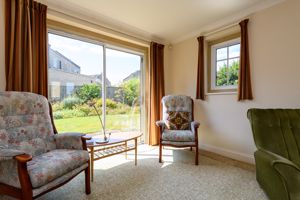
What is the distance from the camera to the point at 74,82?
287 cm

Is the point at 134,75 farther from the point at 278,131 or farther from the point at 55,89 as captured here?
the point at 278,131

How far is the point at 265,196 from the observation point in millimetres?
1783

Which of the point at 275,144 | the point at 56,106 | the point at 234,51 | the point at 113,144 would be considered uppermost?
the point at 234,51

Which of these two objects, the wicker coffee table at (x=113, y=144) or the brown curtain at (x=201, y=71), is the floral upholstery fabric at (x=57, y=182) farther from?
the brown curtain at (x=201, y=71)

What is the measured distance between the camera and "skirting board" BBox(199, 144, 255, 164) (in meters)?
2.71

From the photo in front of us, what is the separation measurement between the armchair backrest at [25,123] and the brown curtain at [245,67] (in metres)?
2.76

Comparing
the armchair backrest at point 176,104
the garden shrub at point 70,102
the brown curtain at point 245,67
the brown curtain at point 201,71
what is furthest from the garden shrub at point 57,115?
the brown curtain at point 245,67

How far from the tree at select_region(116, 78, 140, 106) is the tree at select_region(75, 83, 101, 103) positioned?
1.50 ft

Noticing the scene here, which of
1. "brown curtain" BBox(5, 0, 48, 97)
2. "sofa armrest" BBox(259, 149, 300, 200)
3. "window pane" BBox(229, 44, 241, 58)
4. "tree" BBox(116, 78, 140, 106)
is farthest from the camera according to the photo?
"tree" BBox(116, 78, 140, 106)

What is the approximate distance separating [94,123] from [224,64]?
2.66 m

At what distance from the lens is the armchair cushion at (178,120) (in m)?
3.11

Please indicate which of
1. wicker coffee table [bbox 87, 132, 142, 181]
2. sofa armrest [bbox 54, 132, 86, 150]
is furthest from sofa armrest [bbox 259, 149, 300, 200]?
sofa armrest [bbox 54, 132, 86, 150]

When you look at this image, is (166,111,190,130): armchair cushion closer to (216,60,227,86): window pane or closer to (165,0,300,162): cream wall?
(165,0,300,162): cream wall

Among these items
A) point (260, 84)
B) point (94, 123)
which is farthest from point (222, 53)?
point (94, 123)
